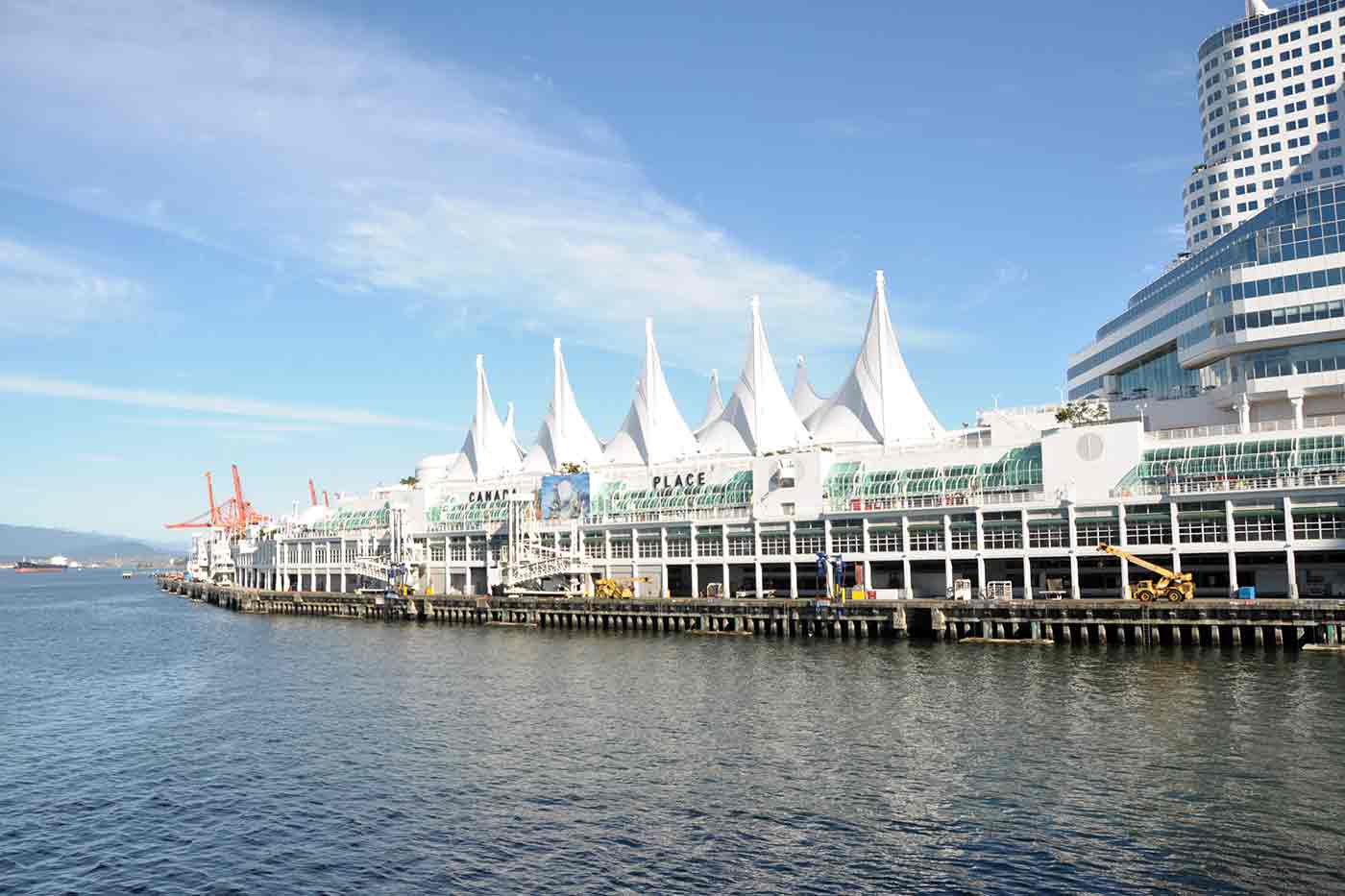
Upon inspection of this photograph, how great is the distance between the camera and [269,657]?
73062mm

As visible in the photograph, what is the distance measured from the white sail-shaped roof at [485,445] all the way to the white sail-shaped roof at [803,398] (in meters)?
38.5

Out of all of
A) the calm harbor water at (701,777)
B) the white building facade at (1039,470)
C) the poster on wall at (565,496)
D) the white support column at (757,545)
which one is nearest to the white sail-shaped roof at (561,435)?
the white building facade at (1039,470)

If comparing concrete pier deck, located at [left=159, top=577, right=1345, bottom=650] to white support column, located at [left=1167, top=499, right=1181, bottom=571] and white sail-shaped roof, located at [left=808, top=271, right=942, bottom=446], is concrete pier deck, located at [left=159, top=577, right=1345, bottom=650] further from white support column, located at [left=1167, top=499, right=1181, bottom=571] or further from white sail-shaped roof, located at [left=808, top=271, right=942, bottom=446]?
white sail-shaped roof, located at [left=808, top=271, right=942, bottom=446]

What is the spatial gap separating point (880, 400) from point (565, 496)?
32.5m

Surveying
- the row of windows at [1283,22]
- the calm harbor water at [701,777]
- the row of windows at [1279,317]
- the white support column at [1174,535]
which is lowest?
the calm harbor water at [701,777]

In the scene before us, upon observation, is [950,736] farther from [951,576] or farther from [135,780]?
[951,576]

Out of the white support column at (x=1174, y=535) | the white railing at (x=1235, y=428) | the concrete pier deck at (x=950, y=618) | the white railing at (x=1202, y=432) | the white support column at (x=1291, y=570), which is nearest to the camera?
the concrete pier deck at (x=950, y=618)

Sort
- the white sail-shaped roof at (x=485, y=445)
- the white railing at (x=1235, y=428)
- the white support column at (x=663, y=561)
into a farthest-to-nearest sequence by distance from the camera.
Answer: the white sail-shaped roof at (x=485, y=445)
the white support column at (x=663, y=561)
the white railing at (x=1235, y=428)

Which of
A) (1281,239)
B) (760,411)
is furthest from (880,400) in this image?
(1281,239)

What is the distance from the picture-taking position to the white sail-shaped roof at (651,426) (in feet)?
375

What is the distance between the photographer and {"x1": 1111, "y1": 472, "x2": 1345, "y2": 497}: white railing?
64000 millimetres

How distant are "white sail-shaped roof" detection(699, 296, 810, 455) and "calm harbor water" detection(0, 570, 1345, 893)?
4445 centimetres

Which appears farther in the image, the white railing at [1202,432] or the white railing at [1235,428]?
the white railing at [1202,432]

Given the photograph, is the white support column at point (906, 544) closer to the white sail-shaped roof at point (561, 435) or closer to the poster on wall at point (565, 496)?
the poster on wall at point (565, 496)
